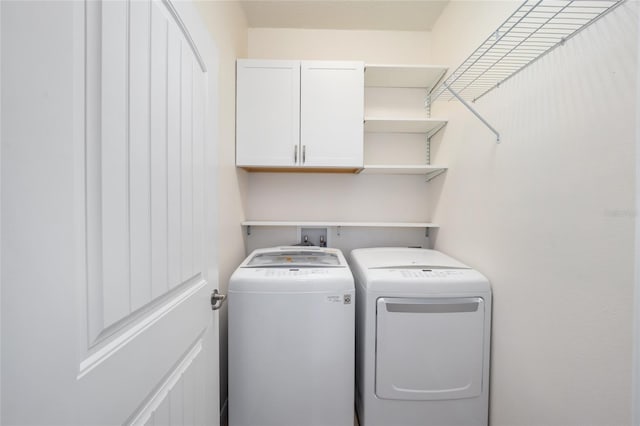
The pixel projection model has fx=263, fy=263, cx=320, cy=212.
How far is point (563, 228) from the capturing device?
0.95 m

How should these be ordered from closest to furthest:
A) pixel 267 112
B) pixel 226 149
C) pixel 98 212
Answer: pixel 98 212 → pixel 226 149 → pixel 267 112

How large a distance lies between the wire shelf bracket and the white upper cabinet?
705mm

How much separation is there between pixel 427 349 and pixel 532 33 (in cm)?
136

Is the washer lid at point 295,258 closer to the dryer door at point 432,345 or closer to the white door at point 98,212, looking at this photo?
the dryer door at point 432,345

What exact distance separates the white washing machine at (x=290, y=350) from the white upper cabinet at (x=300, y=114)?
83 centimetres

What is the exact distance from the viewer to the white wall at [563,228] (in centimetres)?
78

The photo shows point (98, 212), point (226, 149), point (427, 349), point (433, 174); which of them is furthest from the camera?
point (433, 174)

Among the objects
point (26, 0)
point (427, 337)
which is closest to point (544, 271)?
point (427, 337)

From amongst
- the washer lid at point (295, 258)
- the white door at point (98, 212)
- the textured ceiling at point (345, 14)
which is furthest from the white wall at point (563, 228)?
the white door at point (98, 212)

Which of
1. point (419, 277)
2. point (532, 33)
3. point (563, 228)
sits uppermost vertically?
point (532, 33)

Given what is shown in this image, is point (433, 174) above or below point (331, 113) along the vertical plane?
below

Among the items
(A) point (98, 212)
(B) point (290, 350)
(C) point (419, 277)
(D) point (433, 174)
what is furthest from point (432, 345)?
(A) point (98, 212)

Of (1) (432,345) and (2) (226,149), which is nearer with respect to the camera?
(1) (432,345)

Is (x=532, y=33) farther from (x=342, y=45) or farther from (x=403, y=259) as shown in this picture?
(x=342, y=45)
